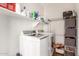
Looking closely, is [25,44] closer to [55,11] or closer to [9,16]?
[9,16]

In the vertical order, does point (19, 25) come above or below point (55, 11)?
below

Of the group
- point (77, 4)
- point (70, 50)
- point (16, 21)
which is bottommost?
point (70, 50)

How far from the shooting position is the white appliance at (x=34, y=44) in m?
0.90

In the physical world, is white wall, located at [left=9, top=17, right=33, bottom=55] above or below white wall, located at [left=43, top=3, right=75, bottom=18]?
below

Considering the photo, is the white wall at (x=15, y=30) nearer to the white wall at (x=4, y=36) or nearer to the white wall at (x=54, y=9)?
the white wall at (x=4, y=36)

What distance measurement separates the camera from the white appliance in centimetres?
90

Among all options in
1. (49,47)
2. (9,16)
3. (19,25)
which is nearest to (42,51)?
(49,47)

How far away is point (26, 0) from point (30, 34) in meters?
0.31

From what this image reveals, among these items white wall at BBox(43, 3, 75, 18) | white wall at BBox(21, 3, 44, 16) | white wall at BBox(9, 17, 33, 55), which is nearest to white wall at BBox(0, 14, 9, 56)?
white wall at BBox(9, 17, 33, 55)

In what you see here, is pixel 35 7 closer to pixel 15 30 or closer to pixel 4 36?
pixel 15 30

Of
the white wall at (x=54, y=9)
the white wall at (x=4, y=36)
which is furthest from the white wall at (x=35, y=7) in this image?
the white wall at (x=4, y=36)

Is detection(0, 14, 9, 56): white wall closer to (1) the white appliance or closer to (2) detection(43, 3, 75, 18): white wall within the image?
(1) the white appliance

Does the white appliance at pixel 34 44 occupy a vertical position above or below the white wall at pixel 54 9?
below

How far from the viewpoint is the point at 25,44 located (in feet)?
3.01
